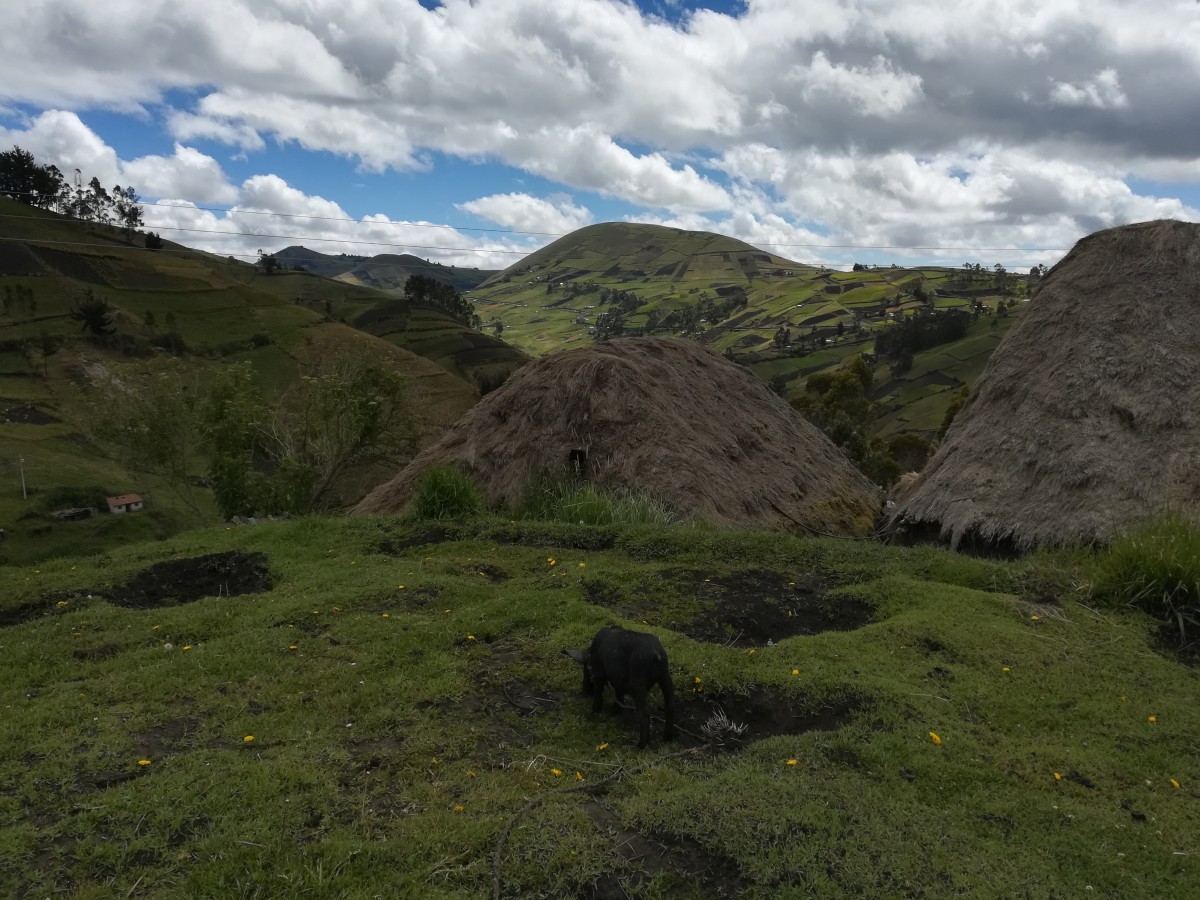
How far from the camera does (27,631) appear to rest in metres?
7.59

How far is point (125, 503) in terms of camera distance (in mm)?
43906

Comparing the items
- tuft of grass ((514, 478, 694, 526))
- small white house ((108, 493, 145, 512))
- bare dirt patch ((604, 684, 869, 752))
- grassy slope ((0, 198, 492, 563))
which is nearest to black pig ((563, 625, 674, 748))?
bare dirt patch ((604, 684, 869, 752))

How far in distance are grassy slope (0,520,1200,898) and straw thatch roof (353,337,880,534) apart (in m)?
4.26

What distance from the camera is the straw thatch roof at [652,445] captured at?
512 inches

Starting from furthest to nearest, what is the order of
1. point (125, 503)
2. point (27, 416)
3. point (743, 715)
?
point (27, 416)
point (125, 503)
point (743, 715)

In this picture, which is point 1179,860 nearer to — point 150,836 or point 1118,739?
point 1118,739

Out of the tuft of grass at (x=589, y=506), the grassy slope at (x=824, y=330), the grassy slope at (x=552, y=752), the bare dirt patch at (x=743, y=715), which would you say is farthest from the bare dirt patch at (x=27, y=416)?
the bare dirt patch at (x=743, y=715)

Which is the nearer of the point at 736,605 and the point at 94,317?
the point at 736,605

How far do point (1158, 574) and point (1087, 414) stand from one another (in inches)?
147

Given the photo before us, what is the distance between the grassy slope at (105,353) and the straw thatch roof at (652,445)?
62.7 feet

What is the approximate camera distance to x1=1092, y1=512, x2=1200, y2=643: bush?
7773 millimetres

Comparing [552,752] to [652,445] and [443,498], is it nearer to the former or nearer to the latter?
[443,498]

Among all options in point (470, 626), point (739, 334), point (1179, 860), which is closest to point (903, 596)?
point (1179, 860)

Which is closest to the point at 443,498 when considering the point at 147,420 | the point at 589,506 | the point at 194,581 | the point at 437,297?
the point at 589,506
